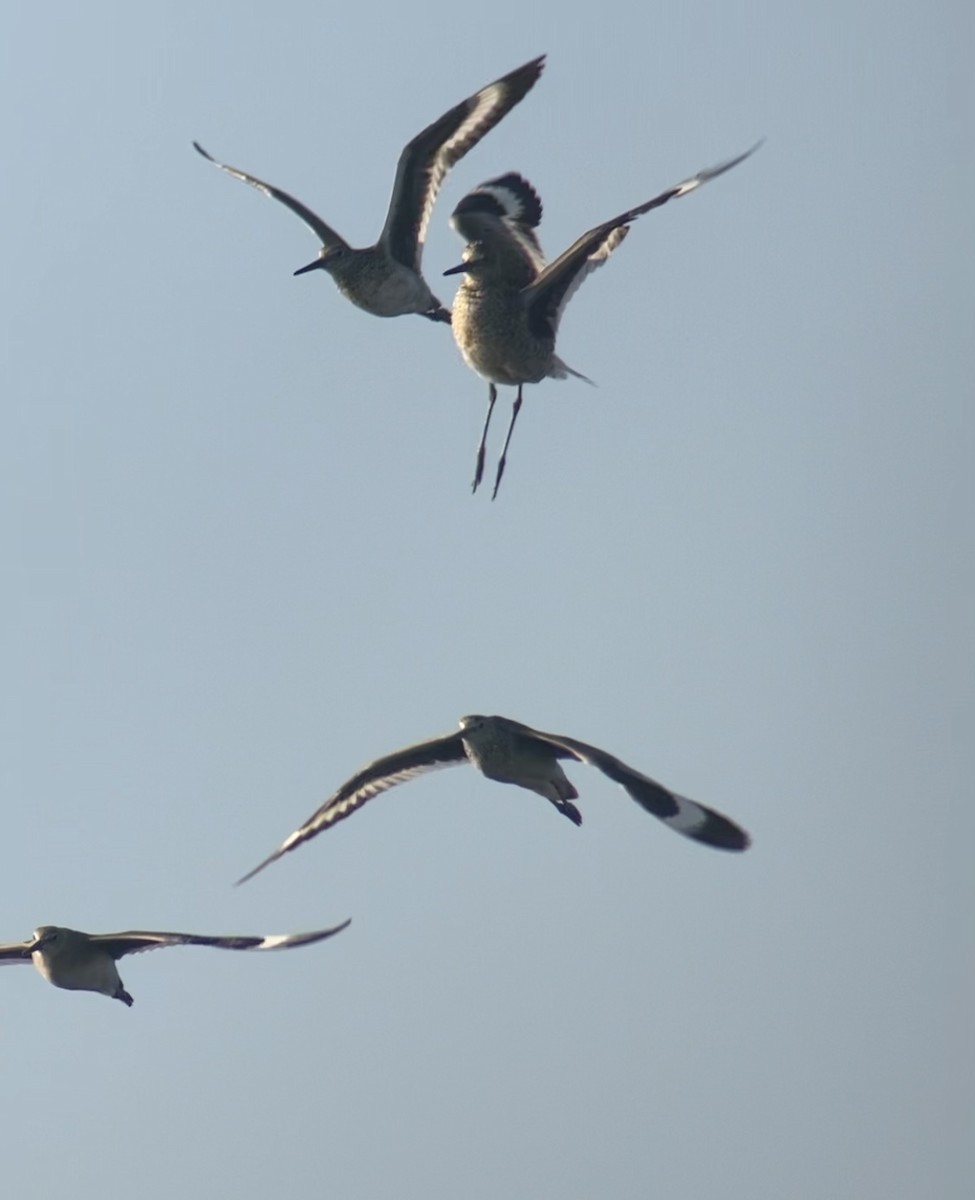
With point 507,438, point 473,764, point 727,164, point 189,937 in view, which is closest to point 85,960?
point 189,937

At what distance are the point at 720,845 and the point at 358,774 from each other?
3468 mm

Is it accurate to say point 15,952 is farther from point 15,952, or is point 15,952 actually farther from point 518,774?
point 518,774

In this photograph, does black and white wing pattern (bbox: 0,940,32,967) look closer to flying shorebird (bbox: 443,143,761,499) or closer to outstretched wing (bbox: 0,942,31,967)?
outstretched wing (bbox: 0,942,31,967)

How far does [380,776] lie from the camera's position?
1689cm

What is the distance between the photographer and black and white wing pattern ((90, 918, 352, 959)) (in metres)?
15.3

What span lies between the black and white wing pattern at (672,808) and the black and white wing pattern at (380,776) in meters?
2.38

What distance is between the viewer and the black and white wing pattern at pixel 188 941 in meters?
15.3

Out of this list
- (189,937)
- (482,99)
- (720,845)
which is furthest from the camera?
(482,99)

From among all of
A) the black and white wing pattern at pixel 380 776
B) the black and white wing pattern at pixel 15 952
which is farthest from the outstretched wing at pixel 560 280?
the black and white wing pattern at pixel 15 952

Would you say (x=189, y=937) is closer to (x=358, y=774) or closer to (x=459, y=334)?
(x=358, y=774)

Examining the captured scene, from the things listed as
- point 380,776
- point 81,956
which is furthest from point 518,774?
point 81,956

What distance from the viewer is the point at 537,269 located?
56.3 feet

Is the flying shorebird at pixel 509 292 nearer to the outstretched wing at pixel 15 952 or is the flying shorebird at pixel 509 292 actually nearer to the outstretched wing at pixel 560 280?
the outstretched wing at pixel 560 280

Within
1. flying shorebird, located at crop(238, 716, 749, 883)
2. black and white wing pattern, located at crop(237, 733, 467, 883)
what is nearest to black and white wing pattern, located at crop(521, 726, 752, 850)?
flying shorebird, located at crop(238, 716, 749, 883)
